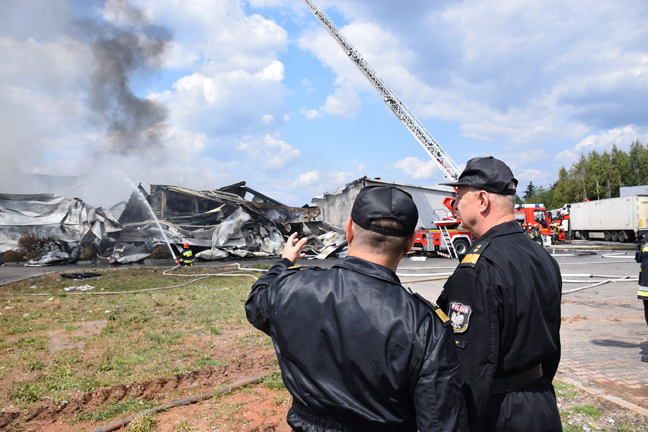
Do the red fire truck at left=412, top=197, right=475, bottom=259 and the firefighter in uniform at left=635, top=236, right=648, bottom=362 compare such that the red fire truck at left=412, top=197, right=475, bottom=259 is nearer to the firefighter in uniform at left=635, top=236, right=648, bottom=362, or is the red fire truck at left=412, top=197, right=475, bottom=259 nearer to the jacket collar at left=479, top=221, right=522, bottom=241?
the firefighter in uniform at left=635, top=236, right=648, bottom=362

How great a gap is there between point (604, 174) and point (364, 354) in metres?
58.7

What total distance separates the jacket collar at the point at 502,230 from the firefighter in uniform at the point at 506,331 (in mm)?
32

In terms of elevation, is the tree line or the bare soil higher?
the tree line

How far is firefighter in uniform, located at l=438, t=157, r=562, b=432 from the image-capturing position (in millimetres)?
1519

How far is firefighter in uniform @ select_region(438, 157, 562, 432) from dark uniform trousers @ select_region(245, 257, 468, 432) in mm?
336

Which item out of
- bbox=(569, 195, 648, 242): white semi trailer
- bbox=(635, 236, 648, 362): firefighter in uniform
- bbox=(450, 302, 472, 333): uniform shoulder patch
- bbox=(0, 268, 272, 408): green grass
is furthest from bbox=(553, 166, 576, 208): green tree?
bbox=(450, 302, 472, 333): uniform shoulder patch

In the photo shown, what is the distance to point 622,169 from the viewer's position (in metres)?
47.3

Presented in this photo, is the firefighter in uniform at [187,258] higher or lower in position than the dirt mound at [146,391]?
higher

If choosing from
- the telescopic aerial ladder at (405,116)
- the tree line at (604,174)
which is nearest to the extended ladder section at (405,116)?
the telescopic aerial ladder at (405,116)

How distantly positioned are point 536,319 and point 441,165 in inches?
1022

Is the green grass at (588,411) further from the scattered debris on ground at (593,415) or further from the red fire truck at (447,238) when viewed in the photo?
the red fire truck at (447,238)

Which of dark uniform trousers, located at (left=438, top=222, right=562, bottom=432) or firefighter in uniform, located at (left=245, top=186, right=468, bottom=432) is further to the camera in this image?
dark uniform trousers, located at (left=438, top=222, right=562, bottom=432)

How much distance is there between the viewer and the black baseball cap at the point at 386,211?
1.39m

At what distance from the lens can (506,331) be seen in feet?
5.17
